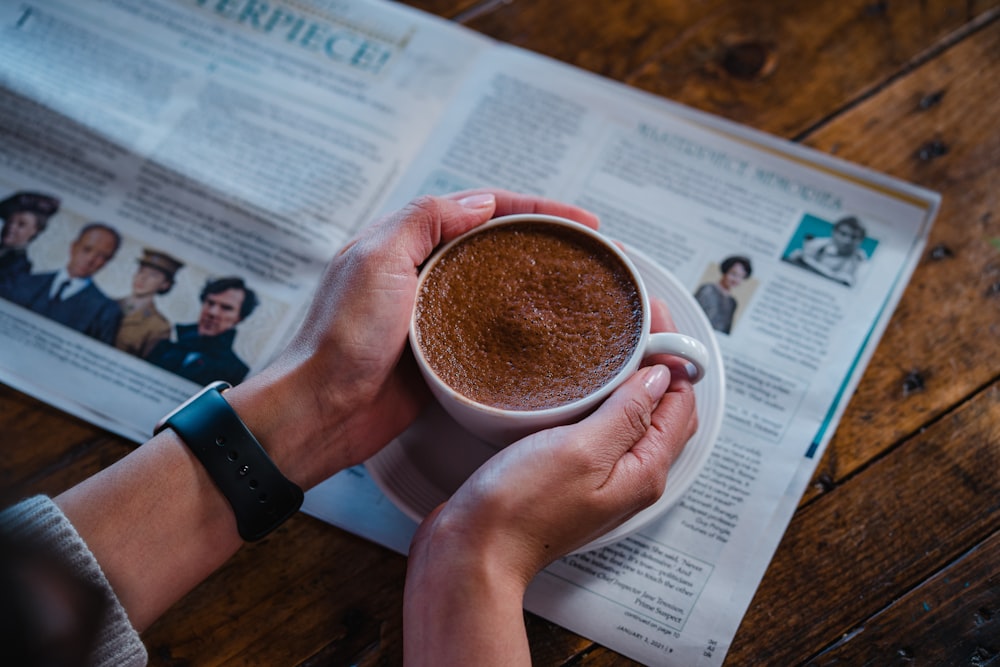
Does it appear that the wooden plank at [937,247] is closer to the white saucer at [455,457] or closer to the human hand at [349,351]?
the white saucer at [455,457]

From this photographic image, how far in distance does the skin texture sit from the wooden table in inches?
4.0

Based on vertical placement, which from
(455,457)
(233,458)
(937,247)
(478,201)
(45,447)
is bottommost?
(45,447)

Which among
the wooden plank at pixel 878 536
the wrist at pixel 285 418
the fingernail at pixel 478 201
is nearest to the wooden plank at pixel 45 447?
the wrist at pixel 285 418

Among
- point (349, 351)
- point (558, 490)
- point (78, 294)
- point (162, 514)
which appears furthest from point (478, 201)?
point (78, 294)

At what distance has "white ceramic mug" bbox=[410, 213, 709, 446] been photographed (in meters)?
0.62

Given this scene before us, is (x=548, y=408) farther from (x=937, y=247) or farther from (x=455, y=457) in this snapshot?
(x=937, y=247)

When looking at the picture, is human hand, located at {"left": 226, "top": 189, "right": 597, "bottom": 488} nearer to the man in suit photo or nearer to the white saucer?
the white saucer

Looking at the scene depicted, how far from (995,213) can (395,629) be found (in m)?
0.88

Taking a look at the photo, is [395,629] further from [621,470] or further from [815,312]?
[815,312]

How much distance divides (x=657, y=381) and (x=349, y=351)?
0.30 m

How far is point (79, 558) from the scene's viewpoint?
1.98ft

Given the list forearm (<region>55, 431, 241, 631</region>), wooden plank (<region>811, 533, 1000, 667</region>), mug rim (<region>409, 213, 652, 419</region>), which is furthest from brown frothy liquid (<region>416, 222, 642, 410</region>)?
wooden plank (<region>811, 533, 1000, 667</region>)

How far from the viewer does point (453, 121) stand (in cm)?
100

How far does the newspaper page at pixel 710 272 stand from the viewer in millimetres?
750
